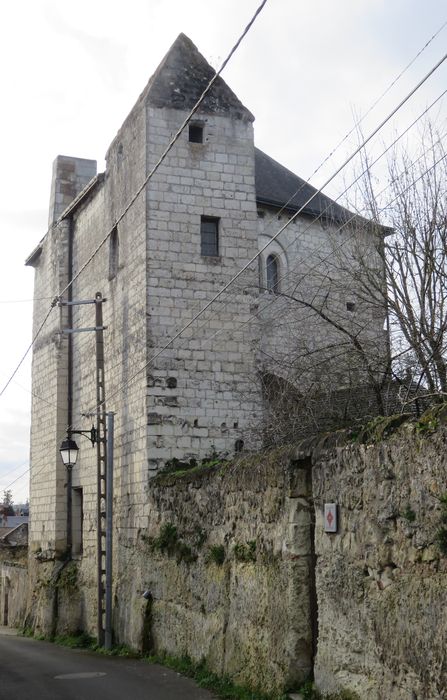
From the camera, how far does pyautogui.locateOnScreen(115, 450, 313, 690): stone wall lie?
8672 mm

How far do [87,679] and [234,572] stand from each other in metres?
2.78

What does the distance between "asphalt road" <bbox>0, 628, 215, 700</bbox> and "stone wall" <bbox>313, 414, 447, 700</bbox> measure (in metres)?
2.51

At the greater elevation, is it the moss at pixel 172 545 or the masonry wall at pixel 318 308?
the masonry wall at pixel 318 308

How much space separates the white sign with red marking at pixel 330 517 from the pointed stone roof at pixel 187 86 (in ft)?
35.7

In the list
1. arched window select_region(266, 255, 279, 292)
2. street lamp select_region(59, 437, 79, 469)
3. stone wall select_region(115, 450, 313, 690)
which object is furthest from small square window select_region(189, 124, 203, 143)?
stone wall select_region(115, 450, 313, 690)

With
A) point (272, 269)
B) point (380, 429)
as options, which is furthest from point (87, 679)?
point (272, 269)

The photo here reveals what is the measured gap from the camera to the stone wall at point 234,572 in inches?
341

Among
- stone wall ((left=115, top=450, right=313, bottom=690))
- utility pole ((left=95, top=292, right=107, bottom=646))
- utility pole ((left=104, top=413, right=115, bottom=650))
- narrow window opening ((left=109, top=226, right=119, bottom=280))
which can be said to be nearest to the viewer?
stone wall ((left=115, top=450, right=313, bottom=690))

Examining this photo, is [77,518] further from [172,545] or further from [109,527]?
[172,545]

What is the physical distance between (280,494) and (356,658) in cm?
212

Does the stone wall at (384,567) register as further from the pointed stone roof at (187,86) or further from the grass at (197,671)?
the pointed stone roof at (187,86)

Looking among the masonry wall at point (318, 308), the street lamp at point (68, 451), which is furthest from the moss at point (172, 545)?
the street lamp at point (68, 451)

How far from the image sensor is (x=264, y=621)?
9195mm

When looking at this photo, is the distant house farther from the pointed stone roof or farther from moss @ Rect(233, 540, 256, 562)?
moss @ Rect(233, 540, 256, 562)
